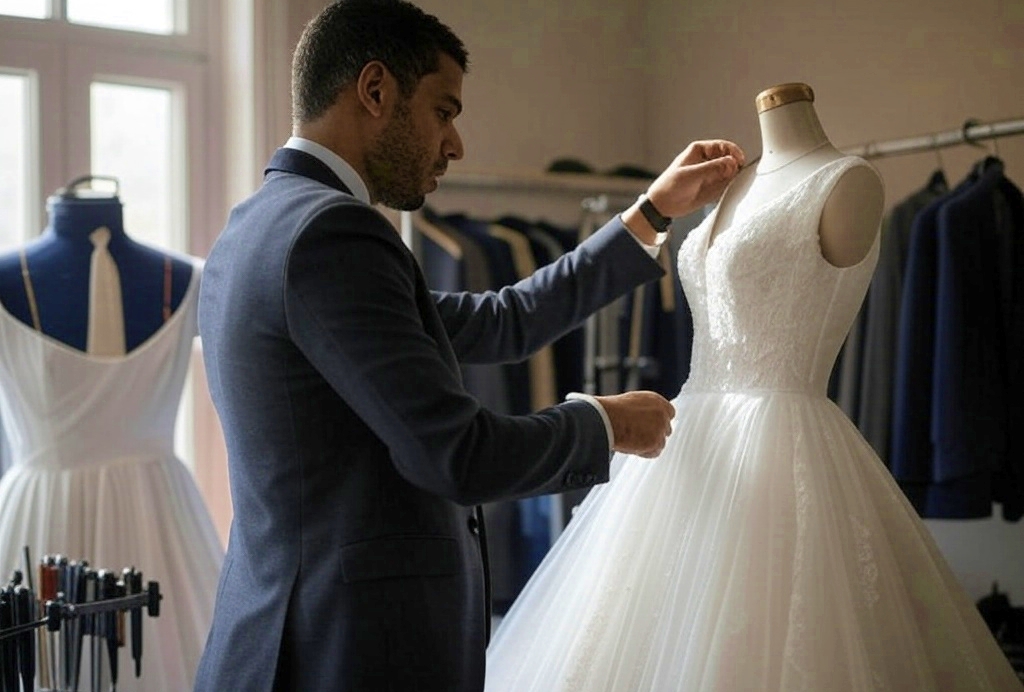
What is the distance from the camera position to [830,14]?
3.61 meters

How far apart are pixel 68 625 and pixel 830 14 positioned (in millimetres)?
2543

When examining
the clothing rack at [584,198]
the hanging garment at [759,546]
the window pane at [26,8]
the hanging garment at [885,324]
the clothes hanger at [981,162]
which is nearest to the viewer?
the hanging garment at [759,546]

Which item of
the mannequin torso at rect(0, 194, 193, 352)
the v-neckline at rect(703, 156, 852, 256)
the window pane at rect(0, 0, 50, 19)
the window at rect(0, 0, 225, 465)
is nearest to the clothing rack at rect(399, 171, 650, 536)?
the window at rect(0, 0, 225, 465)

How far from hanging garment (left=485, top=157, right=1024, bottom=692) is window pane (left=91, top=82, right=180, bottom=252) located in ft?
5.65

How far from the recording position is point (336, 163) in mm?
1582

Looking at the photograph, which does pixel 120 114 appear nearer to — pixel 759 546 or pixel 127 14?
pixel 127 14

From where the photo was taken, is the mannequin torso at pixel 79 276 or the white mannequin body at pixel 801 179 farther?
the mannequin torso at pixel 79 276

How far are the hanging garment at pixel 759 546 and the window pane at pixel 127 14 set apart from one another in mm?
1822

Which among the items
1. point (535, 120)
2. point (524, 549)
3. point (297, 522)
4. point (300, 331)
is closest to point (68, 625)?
point (297, 522)

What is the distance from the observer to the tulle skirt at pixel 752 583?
1652 mm

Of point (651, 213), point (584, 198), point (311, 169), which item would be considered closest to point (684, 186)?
point (651, 213)

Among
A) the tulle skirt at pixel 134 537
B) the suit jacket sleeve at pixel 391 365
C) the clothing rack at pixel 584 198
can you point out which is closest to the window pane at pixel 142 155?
the clothing rack at pixel 584 198

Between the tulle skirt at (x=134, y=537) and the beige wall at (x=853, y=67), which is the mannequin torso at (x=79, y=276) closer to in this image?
the tulle skirt at (x=134, y=537)

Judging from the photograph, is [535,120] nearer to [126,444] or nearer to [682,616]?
[126,444]
